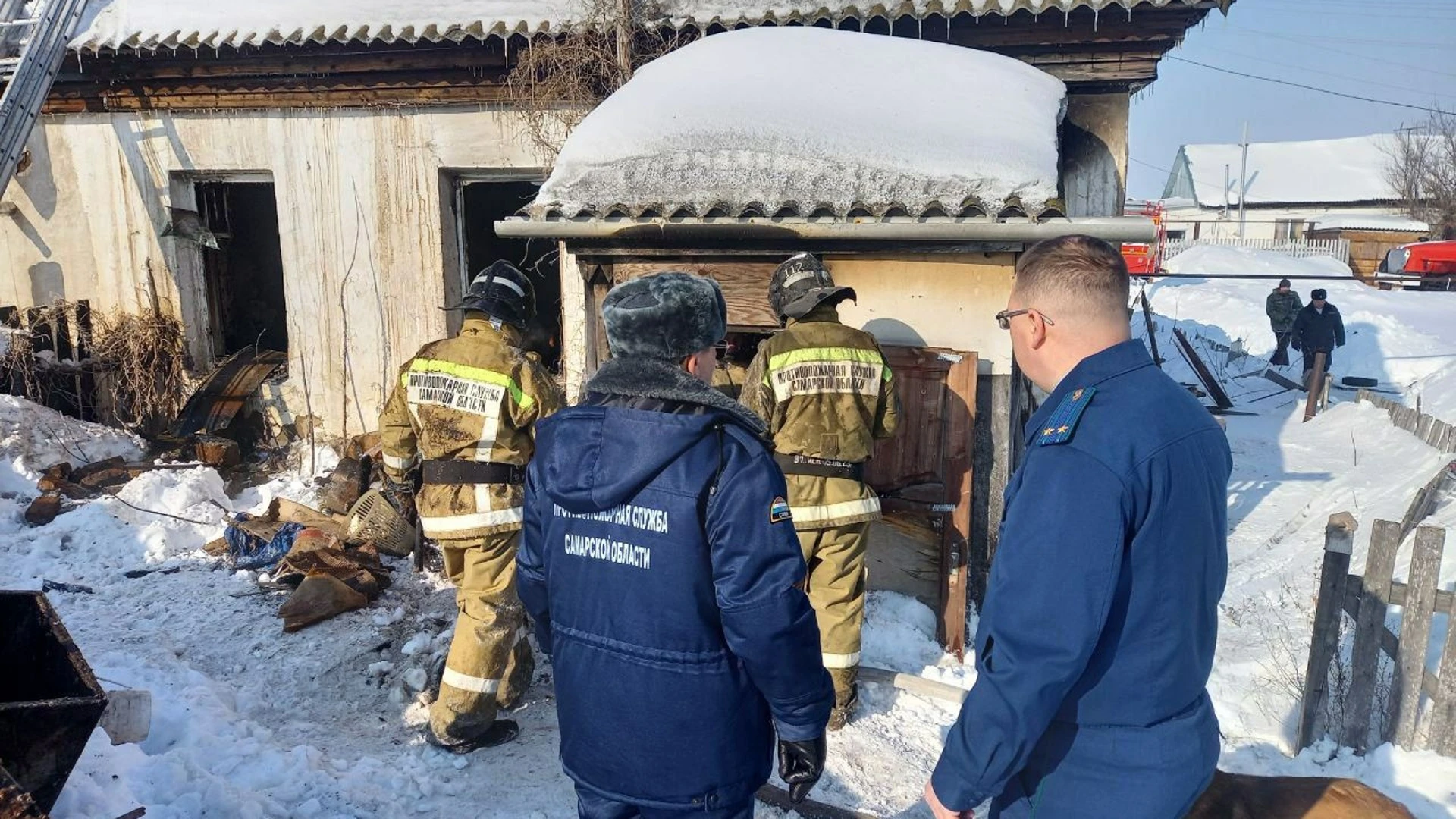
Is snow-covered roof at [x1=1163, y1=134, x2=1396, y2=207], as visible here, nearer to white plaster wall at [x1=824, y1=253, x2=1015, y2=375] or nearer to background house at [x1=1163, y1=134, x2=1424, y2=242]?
background house at [x1=1163, y1=134, x2=1424, y2=242]

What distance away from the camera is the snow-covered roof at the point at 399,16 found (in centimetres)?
632

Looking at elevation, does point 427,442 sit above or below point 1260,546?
above

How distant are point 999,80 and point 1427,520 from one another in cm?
A: 430

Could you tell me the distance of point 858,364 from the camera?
423 centimetres

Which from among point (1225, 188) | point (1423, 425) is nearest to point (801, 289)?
point (1423, 425)

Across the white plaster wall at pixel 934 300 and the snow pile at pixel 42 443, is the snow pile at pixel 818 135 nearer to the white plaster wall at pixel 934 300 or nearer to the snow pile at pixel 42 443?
the white plaster wall at pixel 934 300

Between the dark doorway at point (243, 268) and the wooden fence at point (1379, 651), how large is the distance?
8392 millimetres

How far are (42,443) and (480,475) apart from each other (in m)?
5.54

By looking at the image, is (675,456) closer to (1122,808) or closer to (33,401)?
(1122,808)

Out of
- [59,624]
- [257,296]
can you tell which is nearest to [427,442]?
[59,624]

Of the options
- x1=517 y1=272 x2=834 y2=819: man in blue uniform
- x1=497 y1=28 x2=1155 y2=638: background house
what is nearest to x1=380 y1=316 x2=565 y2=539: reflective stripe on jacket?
x1=497 y1=28 x2=1155 y2=638: background house

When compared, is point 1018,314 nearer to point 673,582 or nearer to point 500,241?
point 673,582

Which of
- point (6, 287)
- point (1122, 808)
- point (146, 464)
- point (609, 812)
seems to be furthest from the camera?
point (6, 287)

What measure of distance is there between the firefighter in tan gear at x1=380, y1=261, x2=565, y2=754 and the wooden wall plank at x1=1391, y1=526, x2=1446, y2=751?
3.74 m
